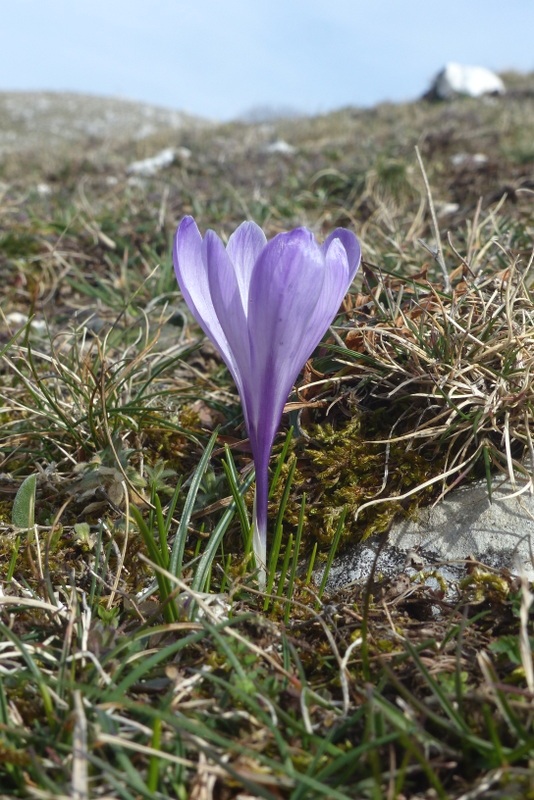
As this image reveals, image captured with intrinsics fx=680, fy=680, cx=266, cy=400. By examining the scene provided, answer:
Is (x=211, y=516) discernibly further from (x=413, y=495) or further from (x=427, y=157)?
(x=427, y=157)

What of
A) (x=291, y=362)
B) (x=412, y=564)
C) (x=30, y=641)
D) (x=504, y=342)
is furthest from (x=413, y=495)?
(x=30, y=641)

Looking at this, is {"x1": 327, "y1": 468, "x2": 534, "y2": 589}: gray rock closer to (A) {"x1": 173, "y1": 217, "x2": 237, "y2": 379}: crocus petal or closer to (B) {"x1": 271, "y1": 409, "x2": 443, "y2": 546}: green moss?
(B) {"x1": 271, "y1": 409, "x2": 443, "y2": 546}: green moss

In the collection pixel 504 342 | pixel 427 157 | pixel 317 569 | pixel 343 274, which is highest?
pixel 427 157

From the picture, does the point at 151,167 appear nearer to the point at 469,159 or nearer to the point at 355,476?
the point at 469,159

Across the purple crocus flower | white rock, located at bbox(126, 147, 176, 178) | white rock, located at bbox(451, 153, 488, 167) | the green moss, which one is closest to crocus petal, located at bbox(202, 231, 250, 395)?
the purple crocus flower

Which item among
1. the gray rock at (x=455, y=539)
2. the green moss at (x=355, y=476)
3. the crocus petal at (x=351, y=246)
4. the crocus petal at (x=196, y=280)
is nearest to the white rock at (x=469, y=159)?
the green moss at (x=355, y=476)

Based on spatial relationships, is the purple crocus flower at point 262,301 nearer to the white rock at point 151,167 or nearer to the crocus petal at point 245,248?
the crocus petal at point 245,248
